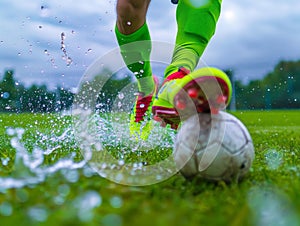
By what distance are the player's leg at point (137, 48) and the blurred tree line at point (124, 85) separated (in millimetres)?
228

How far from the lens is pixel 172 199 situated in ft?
4.58

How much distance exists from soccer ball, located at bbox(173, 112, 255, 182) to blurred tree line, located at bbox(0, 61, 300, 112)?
1.07m

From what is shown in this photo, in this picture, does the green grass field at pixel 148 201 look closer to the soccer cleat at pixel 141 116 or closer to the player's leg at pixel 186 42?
the player's leg at pixel 186 42

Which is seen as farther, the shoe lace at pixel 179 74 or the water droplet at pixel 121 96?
the water droplet at pixel 121 96

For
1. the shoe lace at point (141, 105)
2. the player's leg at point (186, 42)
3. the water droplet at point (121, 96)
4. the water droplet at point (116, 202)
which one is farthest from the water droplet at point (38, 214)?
the water droplet at point (121, 96)

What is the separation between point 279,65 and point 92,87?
91.4 ft

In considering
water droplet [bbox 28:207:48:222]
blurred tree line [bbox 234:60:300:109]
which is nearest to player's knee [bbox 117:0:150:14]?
water droplet [bbox 28:207:48:222]

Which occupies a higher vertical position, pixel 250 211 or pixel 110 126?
pixel 250 211

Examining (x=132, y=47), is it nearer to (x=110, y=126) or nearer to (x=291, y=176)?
(x=110, y=126)

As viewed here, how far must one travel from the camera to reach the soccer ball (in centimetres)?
165

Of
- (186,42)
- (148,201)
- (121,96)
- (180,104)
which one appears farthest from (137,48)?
(148,201)

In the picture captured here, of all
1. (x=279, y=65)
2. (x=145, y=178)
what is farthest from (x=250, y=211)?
(x=279, y=65)

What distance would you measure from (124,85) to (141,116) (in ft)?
1.97

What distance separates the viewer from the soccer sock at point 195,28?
9.86 ft
